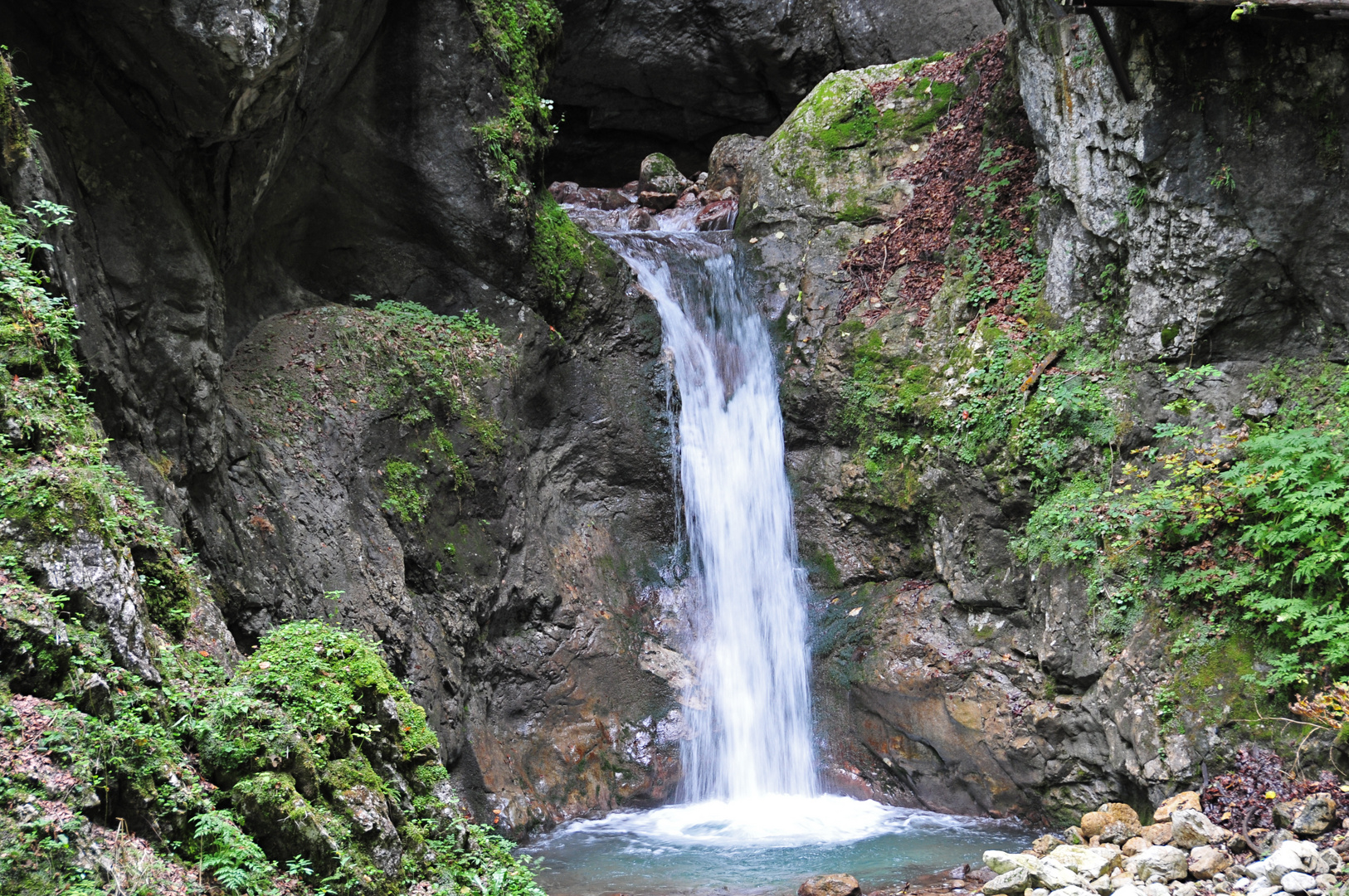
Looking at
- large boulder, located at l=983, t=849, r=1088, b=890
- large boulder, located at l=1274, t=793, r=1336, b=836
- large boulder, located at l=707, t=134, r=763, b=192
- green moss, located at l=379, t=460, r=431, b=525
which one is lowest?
large boulder, located at l=983, t=849, r=1088, b=890

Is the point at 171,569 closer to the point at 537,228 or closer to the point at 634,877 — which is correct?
the point at 634,877

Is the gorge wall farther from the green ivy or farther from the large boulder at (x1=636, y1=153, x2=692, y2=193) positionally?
the large boulder at (x1=636, y1=153, x2=692, y2=193)

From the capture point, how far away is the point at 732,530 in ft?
34.5

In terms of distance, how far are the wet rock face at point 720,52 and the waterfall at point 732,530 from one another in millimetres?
5616

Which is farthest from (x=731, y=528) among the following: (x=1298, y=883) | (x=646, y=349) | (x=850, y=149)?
(x=1298, y=883)

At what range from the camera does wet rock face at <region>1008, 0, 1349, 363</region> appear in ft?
23.4

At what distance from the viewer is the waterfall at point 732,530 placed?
31.1 feet


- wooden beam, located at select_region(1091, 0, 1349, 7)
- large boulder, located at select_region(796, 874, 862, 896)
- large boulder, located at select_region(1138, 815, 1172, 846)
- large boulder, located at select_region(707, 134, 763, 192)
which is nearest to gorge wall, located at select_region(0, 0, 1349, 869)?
large boulder, located at select_region(1138, 815, 1172, 846)

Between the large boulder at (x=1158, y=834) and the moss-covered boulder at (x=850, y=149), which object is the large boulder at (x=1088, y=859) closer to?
the large boulder at (x=1158, y=834)

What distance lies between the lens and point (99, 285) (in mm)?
5840

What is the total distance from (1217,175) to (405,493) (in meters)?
7.46

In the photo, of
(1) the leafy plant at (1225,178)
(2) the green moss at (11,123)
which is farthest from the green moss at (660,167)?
(2) the green moss at (11,123)

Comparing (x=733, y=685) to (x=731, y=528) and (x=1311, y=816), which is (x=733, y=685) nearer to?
(x=731, y=528)

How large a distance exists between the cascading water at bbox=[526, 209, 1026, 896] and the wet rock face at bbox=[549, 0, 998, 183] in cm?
514
